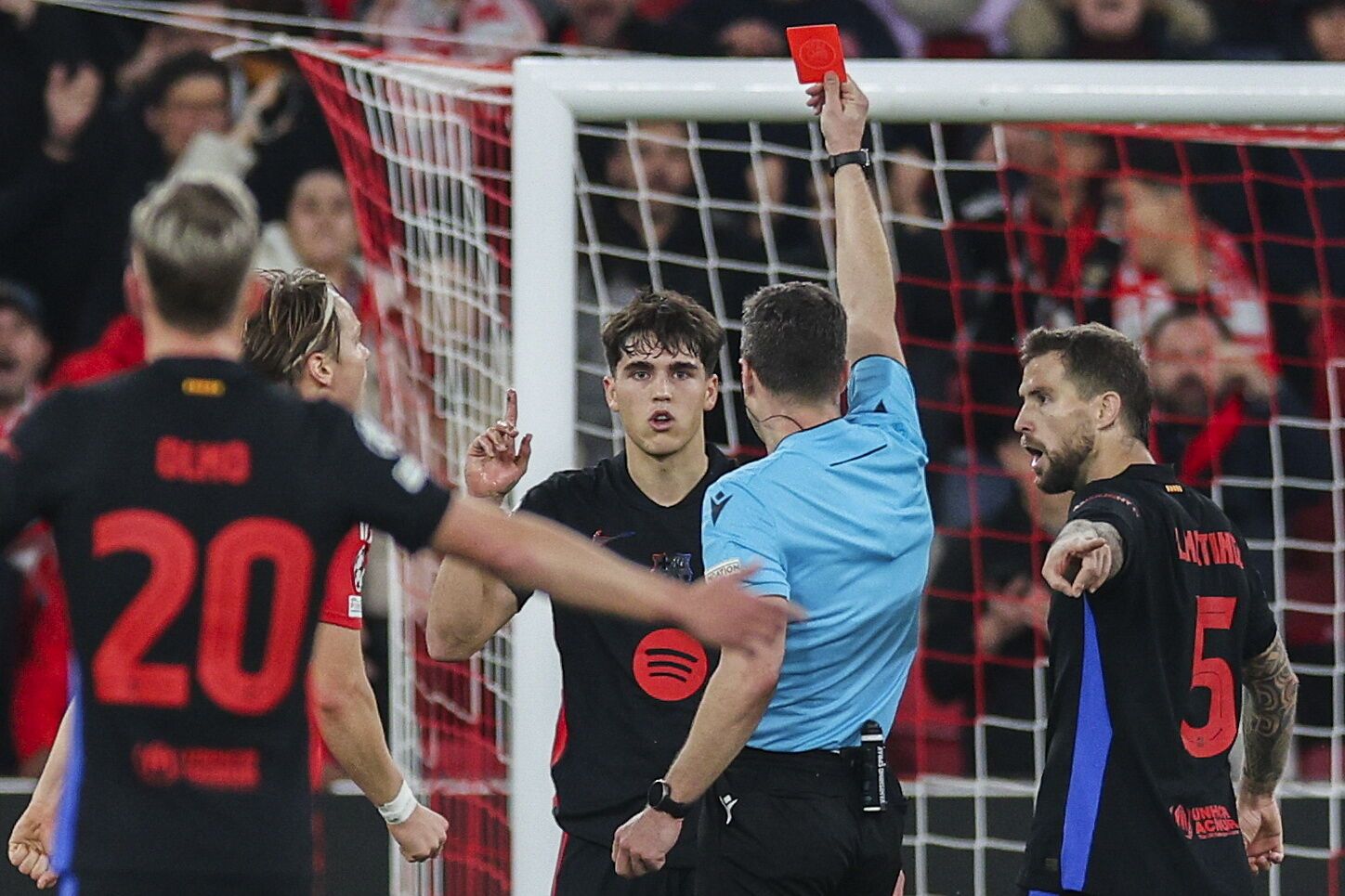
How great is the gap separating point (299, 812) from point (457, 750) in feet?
12.3

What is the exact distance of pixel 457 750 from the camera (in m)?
6.27

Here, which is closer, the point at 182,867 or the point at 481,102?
the point at 182,867

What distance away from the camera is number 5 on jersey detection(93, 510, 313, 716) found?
2.48m

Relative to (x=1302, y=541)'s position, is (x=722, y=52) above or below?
above

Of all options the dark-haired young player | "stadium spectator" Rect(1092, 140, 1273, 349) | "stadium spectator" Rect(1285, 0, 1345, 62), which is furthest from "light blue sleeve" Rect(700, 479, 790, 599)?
"stadium spectator" Rect(1285, 0, 1345, 62)

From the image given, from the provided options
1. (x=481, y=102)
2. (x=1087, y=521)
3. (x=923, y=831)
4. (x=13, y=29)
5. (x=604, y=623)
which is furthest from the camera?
(x=13, y=29)

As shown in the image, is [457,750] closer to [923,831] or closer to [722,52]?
[923,831]

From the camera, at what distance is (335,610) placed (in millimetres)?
3635

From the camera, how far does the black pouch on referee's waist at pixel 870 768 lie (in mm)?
3613

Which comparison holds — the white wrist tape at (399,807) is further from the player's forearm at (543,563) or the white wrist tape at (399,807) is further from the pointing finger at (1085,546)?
the pointing finger at (1085,546)

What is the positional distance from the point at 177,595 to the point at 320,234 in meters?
5.20

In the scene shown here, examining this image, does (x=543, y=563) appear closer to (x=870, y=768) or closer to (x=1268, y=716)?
(x=870, y=768)

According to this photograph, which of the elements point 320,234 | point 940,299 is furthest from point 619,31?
point 940,299

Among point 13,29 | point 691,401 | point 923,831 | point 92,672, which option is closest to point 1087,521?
point 691,401
